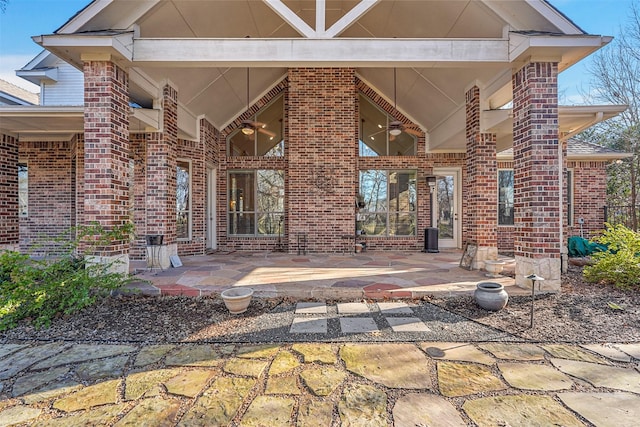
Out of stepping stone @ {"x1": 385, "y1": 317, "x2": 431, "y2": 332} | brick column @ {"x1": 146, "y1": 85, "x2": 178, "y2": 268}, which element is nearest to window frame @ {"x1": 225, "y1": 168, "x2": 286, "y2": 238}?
brick column @ {"x1": 146, "y1": 85, "x2": 178, "y2": 268}

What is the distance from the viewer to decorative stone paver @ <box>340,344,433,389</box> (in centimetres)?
212

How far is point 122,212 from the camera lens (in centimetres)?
426

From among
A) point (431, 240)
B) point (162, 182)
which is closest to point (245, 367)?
point (162, 182)

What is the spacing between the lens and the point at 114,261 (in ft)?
13.1

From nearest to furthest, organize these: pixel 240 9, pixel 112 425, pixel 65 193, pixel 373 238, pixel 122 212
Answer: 1. pixel 112 425
2. pixel 122 212
3. pixel 240 9
4. pixel 65 193
5. pixel 373 238

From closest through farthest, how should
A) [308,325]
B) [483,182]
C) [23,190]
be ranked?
1. [308,325]
2. [483,182]
3. [23,190]

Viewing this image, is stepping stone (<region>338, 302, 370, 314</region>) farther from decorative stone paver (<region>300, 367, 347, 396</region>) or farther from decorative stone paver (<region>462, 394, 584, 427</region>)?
decorative stone paver (<region>462, 394, 584, 427</region>)

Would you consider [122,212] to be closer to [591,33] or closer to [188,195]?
[188,195]

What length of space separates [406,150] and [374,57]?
15.8 ft

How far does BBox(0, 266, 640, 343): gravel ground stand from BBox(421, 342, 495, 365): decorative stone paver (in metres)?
0.12

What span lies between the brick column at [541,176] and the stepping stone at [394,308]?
181cm

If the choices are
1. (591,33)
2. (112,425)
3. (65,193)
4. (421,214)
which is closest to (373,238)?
(421,214)

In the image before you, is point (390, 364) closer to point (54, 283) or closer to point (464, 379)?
point (464, 379)

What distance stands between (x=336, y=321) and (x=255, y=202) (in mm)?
5816
